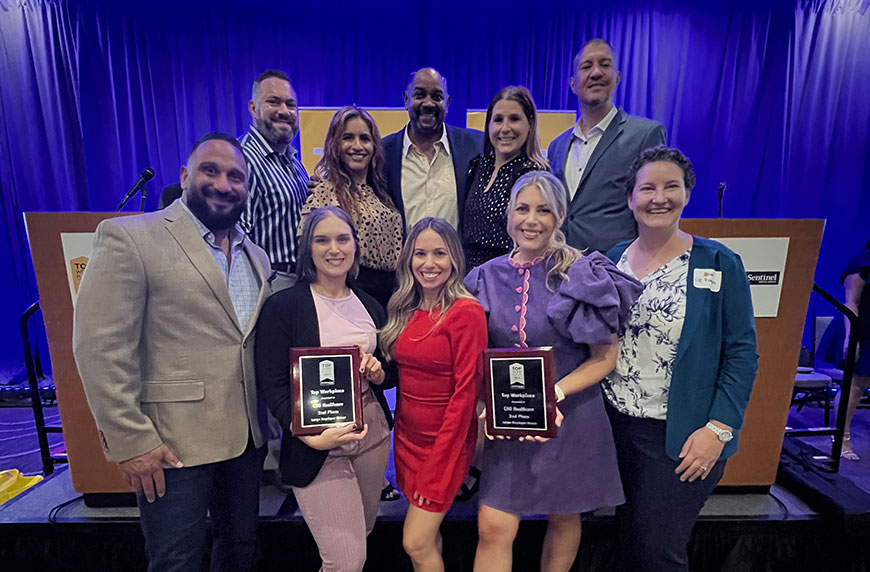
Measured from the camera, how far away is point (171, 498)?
1.61 meters

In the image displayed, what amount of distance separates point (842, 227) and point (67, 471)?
9.63 metres

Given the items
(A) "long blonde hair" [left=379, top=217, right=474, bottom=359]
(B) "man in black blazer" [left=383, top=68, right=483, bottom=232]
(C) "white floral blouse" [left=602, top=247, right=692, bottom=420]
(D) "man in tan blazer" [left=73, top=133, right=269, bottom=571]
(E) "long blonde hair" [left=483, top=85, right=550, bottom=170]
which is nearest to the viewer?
(D) "man in tan blazer" [left=73, top=133, right=269, bottom=571]

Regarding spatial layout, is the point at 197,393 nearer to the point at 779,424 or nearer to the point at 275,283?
the point at 275,283

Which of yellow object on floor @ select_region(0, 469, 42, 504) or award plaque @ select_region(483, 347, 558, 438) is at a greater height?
award plaque @ select_region(483, 347, 558, 438)

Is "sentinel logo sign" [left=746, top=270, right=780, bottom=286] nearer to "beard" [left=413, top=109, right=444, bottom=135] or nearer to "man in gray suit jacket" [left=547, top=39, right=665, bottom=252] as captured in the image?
"man in gray suit jacket" [left=547, top=39, right=665, bottom=252]

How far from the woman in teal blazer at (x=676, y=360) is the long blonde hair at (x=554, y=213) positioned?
29 cm

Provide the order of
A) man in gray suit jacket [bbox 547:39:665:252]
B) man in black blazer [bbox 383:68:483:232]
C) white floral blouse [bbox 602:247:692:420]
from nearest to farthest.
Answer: white floral blouse [bbox 602:247:692:420], man in gray suit jacket [bbox 547:39:665:252], man in black blazer [bbox 383:68:483:232]

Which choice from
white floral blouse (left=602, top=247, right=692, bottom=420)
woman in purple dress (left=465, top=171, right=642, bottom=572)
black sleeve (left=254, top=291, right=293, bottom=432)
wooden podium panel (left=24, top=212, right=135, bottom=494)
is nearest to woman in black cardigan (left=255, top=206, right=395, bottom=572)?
black sleeve (left=254, top=291, right=293, bottom=432)

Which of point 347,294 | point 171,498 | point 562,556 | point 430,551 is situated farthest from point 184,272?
point 562,556

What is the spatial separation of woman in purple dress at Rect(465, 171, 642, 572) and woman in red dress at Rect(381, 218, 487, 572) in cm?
15

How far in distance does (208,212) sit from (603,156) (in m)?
1.91

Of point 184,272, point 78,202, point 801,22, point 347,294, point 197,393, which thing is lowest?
point 197,393

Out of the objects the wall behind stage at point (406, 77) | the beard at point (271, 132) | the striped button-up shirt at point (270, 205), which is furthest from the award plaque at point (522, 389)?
the wall behind stage at point (406, 77)

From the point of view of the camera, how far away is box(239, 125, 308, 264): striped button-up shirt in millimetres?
2250
